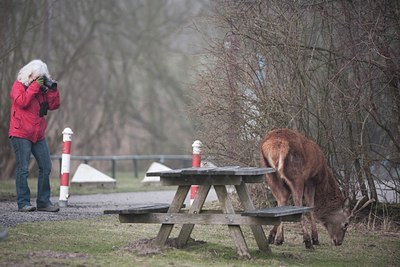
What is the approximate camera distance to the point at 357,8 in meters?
13.3

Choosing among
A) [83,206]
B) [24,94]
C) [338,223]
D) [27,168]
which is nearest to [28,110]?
[24,94]

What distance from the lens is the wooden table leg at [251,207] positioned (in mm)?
10164

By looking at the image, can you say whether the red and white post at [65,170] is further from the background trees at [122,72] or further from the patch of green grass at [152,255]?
the background trees at [122,72]

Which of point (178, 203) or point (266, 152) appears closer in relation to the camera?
point (178, 203)

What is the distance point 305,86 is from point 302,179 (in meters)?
2.86

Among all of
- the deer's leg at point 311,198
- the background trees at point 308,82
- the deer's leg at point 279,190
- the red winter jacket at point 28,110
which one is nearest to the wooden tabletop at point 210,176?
the deer's leg at point 279,190

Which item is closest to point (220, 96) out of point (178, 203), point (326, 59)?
point (326, 59)

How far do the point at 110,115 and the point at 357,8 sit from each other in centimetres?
2157

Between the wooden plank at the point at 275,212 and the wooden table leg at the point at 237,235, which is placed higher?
the wooden plank at the point at 275,212

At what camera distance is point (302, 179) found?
11.4 m

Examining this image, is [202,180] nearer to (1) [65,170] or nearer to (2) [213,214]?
(2) [213,214]

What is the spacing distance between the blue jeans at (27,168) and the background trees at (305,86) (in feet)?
8.38

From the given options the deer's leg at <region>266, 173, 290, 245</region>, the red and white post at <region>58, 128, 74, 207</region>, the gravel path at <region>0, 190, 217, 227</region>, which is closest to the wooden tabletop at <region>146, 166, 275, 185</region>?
Result: the deer's leg at <region>266, 173, 290, 245</region>

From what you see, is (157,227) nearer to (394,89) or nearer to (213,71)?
(213,71)
